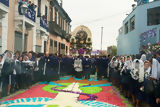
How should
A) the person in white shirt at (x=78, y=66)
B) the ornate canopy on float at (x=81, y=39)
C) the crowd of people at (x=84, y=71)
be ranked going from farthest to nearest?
1. the ornate canopy on float at (x=81, y=39)
2. the person in white shirt at (x=78, y=66)
3. the crowd of people at (x=84, y=71)

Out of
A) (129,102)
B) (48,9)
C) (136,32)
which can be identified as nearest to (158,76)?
(129,102)

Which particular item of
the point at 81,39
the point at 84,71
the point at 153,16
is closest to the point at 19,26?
the point at 84,71

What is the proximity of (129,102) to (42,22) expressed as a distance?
13.8 meters

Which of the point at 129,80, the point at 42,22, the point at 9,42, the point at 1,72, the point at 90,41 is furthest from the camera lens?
the point at 90,41

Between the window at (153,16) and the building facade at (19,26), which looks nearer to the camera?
the building facade at (19,26)

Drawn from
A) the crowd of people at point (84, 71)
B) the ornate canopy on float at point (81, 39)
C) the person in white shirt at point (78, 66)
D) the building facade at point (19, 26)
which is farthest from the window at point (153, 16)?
the ornate canopy on float at point (81, 39)

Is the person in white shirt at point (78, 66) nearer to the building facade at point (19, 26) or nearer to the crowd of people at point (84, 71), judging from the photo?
the crowd of people at point (84, 71)

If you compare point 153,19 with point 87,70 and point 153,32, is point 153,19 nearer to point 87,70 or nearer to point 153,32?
point 153,32

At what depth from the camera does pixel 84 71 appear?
14.4 metres

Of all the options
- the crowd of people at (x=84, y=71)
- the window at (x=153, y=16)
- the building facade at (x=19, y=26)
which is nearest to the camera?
the crowd of people at (x=84, y=71)

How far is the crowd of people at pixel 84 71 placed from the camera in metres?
4.92

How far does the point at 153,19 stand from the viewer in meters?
18.7

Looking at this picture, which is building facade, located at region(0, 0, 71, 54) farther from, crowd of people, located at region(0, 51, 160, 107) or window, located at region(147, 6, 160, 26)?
window, located at region(147, 6, 160, 26)

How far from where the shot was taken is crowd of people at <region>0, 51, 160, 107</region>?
492 cm
